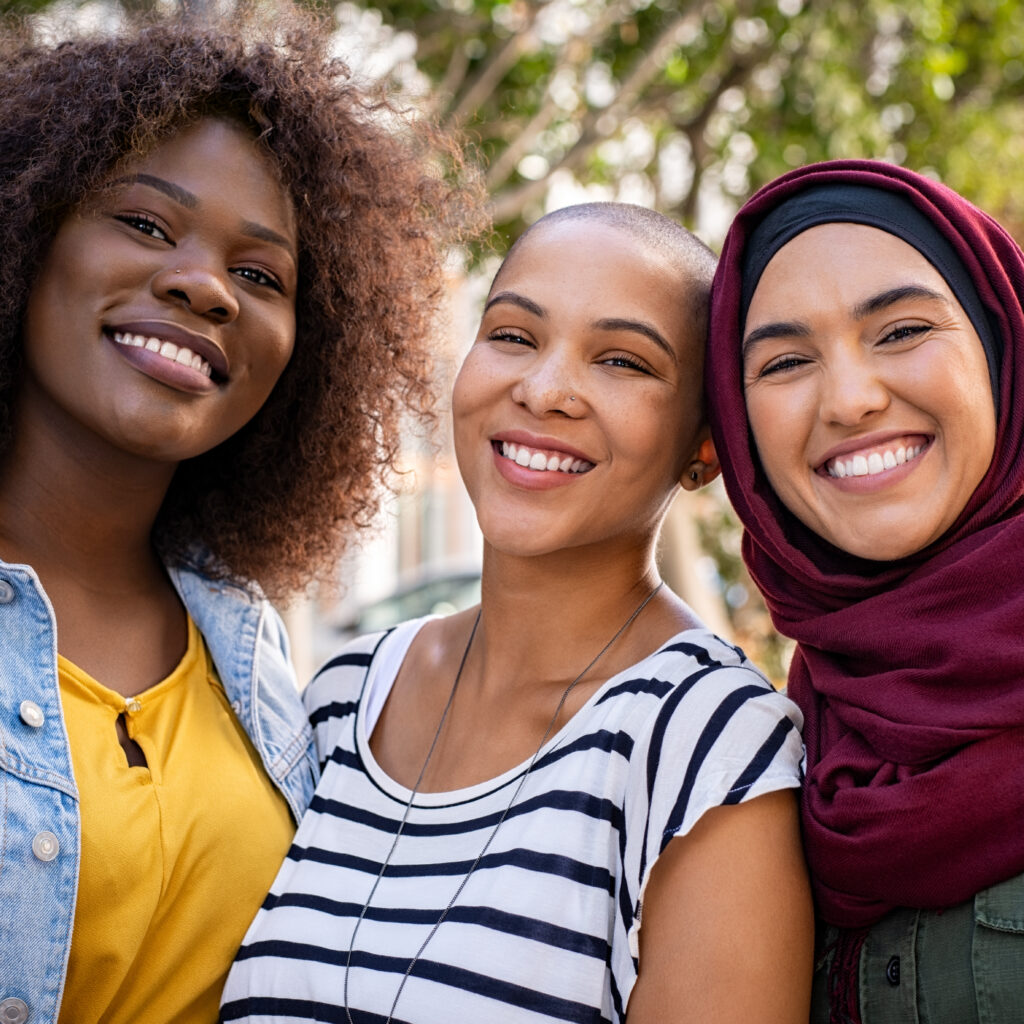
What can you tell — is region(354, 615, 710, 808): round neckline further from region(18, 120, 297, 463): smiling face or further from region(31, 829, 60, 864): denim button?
region(18, 120, 297, 463): smiling face

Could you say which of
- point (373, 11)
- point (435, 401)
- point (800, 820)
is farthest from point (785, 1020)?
point (373, 11)

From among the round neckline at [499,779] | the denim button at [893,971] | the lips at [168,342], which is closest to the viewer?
the denim button at [893,971]

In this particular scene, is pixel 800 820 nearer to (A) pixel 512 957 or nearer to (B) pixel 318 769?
(A) pixel 512 957

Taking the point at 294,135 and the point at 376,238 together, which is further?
the point at 376,238

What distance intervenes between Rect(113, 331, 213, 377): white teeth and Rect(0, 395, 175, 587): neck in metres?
0.26

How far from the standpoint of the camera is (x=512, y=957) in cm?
217

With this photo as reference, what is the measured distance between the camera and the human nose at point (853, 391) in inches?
85.6

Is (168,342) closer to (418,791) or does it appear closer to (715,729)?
(418,791)

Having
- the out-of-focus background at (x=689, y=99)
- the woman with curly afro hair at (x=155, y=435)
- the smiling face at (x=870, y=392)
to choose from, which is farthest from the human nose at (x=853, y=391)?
the out-of-focus background at (x=689, y=99)

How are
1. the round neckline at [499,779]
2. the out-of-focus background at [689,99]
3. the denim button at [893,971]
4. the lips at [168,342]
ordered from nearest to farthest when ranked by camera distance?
the denim button at [893,971]
the round neckline at [499,779]
the lips at [168,342]
the out-of-focus background at [689,99]

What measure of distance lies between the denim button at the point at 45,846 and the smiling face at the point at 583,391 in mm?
1018

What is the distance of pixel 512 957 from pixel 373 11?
6590 mm

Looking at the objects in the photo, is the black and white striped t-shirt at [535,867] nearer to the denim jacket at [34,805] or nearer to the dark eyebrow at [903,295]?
the denim jacket at [34,805]

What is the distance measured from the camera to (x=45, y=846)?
2234mm
